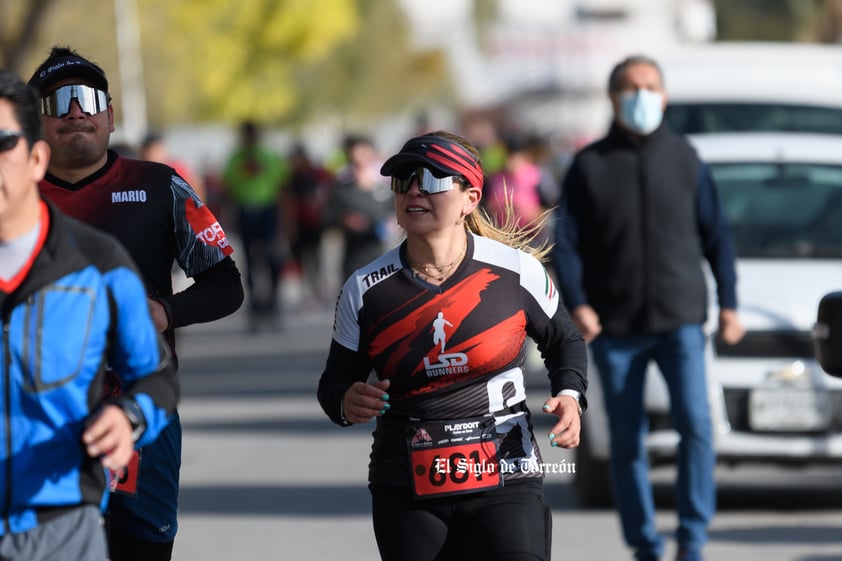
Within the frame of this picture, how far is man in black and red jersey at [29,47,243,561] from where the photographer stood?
5402mm

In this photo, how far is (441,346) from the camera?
5.26 meters

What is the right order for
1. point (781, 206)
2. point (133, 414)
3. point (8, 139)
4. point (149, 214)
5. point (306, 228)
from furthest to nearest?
point (306, 228), point (781, 206), point (149, 214), point (133, 414), point (8, 139)

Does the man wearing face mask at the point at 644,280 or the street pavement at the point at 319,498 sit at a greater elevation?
the man wearing face mask at the point at 644,280

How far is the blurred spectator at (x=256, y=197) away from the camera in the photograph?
20047 mm

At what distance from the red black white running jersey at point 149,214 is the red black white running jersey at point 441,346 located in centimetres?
54

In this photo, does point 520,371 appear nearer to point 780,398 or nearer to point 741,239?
point 780,398

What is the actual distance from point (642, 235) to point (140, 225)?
322 centimetres

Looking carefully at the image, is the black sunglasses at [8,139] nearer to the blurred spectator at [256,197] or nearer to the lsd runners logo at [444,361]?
the lsd runners logo at [444,361]

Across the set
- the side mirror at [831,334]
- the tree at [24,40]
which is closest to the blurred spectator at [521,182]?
the side mirror at [831,334]

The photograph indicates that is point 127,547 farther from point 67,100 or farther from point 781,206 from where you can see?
point 781,206

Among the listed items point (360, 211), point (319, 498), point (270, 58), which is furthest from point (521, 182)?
point (270, 58)

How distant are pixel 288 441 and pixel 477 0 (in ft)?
587

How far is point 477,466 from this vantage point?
5234 millimetres

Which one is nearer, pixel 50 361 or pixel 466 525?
pixel 50 361
